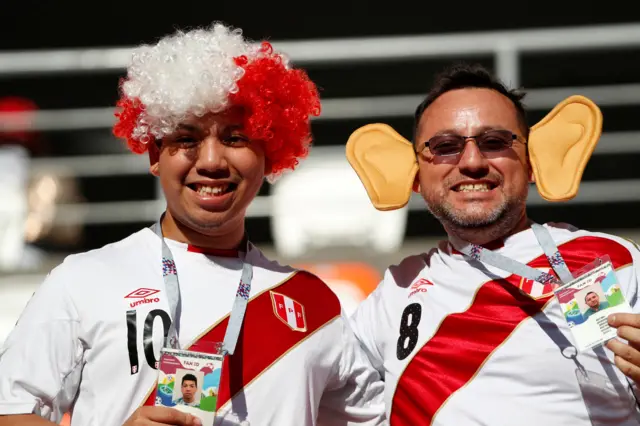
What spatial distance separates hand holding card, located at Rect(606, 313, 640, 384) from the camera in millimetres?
2678

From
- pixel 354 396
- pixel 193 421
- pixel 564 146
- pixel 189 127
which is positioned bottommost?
pixel 354 396

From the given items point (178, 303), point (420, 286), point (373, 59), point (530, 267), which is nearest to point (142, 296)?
point (178, 303)

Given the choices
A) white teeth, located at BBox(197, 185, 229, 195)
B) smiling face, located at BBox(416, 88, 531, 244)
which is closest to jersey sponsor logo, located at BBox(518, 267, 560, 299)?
smiling face, located at BBox(416, 88, 531, 244)

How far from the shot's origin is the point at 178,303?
9.53ft

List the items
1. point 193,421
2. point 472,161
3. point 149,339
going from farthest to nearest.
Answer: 1. point 472,161
2. point 149,339
3. point 193,421

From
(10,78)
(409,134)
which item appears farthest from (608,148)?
(10,78)

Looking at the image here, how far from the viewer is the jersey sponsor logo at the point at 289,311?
3.05 m

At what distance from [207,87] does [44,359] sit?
90 cm

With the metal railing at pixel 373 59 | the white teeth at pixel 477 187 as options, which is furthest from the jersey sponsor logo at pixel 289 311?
the metal railing at pixel 373 59

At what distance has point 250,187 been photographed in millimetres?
3088

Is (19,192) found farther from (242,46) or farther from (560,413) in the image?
(560,413)

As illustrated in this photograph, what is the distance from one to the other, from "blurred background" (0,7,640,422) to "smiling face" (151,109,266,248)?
90.1 inches

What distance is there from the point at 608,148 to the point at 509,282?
3485 mm

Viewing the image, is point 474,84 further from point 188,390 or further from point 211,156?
point 188,390
